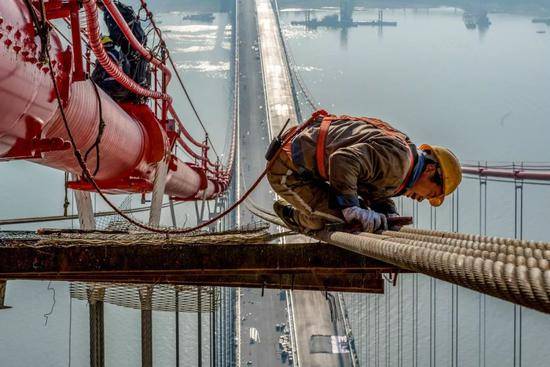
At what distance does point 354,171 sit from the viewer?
→ 68.7 inches

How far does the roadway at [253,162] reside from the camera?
682 inches

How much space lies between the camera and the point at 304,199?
2113mm

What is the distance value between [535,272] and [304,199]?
1.42 metres

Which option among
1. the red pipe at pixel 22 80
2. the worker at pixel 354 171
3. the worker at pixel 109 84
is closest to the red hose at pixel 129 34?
the worker at pixel 109 84

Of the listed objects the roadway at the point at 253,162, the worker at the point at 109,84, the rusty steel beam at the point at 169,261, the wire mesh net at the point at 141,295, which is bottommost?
the roadway at the point at 253,162

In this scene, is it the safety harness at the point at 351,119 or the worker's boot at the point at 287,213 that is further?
the worker's boot at the point at 287,213

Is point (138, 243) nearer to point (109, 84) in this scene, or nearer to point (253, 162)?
point (109, 84)

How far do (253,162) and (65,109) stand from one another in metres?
24.4

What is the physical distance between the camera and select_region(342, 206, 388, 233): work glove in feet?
5.80

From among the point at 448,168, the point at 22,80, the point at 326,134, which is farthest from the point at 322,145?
the point at 22,80

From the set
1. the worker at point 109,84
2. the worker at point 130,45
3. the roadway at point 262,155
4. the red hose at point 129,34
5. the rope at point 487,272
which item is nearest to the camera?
the rope at point 487,272

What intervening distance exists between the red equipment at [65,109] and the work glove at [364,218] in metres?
0.77

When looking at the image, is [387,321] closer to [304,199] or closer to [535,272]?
[304,199]

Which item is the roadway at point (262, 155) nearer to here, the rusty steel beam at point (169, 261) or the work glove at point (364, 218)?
the work glove at point (364, 218)
